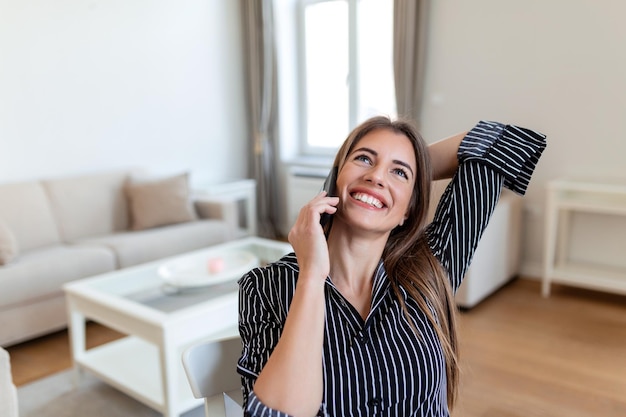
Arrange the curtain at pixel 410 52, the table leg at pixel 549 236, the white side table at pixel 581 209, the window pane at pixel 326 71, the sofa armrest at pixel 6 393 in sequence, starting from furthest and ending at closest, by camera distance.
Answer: the window pane at pixel 326 71 → the curtain at pixel 410 52 → the table leg at pixel 549 236 → the white side table at pixel 581 209 → the sofa armrest at pixel 6 393

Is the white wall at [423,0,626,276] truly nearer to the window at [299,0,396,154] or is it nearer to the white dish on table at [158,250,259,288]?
the window at [299,0,396,154]

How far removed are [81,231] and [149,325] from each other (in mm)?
1887

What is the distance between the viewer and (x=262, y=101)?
5.05 m

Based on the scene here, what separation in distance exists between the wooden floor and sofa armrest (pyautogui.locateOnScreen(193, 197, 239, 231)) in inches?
47.0

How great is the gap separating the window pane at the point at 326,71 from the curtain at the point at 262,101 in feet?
1.18

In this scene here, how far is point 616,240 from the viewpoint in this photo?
11.6 ft

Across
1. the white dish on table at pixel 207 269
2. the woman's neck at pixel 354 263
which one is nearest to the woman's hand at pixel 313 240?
the woman's neck at pixel 354 263

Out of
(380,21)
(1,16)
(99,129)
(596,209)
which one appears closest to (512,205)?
(596,209)

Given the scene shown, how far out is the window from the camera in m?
4.63

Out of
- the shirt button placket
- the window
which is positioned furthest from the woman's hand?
the window

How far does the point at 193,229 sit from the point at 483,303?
6.33 feet

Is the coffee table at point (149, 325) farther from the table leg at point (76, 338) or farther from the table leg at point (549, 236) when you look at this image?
the table leg at point (549, 236)

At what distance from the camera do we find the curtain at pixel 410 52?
13.2 feet

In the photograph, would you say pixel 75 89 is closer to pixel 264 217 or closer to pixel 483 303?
pixel 264 217
